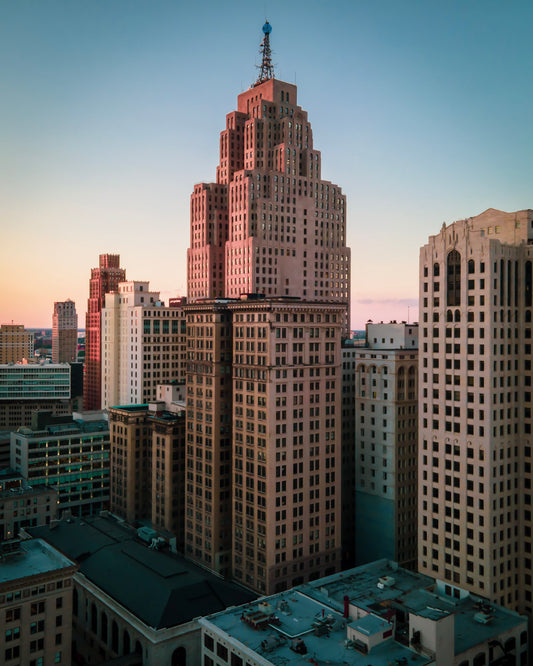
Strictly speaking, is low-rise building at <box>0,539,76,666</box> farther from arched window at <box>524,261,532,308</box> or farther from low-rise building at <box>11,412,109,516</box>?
arched window at <box>524,261,532,308</box>

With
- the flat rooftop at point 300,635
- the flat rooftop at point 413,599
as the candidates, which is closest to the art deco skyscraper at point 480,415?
the flat rooftop at point 413,599

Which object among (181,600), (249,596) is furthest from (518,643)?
(181,600)

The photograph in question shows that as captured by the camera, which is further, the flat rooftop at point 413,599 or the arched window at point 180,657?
the arched window at point 180,657

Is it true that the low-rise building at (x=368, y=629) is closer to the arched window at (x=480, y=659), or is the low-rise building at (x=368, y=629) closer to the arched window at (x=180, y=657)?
the arched window at (x=480, y=659)

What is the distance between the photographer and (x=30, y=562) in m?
107

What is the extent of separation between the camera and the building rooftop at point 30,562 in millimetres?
101500

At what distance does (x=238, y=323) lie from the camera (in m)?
143

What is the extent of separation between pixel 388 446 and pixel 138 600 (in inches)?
2795

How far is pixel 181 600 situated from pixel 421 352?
2658 inches

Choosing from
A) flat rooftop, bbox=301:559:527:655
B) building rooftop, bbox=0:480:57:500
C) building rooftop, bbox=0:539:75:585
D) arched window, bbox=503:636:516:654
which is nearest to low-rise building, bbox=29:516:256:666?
building rooftop, bbox=0:539:75:585

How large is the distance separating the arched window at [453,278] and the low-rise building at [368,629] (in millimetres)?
55902

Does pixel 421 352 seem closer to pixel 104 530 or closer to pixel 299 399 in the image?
pixel 299 399

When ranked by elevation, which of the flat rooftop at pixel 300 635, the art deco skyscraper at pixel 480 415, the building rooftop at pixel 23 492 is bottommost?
the flat rooftop at pixel 300 635

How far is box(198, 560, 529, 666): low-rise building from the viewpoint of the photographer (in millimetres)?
88375
